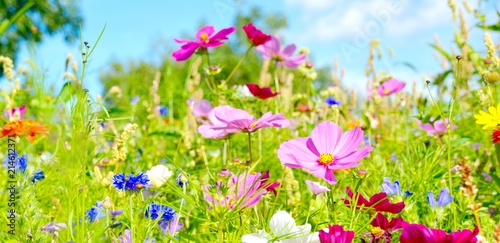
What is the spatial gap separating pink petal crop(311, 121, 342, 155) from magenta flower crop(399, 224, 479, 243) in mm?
258

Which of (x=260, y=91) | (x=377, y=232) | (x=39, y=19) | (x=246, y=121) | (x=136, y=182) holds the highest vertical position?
(x=39, y=19)

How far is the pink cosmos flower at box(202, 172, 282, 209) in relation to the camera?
39.3 inches

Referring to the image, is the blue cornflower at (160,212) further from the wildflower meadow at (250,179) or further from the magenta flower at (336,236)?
the magenta flower at (336,236)

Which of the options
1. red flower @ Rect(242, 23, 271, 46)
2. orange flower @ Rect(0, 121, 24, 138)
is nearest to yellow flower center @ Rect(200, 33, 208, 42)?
red flower @ Rect(242, 23, 271, 46)

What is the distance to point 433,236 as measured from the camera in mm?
860

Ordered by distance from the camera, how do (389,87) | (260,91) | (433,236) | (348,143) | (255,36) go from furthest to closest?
(389,87) → (255,36) → (260,91) → (348,143) → (433,236)

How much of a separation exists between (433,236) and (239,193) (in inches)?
14.2

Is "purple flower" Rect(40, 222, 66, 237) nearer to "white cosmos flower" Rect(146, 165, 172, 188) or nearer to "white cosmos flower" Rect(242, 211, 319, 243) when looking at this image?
"white cosmos flower" Rect(146, 165, 172, 188)

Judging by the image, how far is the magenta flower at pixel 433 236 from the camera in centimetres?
84

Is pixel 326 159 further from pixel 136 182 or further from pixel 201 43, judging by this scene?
pixel 201 43

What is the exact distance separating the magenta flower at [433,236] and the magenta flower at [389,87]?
4.82 ft

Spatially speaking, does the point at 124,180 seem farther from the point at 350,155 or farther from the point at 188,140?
the point at 188,140

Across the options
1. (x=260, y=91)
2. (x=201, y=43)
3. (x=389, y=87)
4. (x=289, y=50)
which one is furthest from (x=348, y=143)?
(x=389, y=87)

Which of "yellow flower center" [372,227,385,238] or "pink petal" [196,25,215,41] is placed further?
"pink petal" [196,25,215,41]
